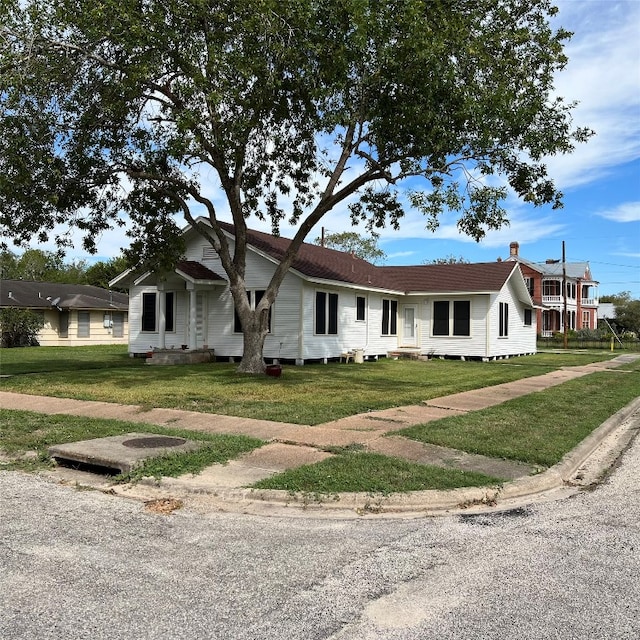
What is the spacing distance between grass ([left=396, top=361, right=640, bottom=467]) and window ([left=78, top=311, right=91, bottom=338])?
29.1 meters

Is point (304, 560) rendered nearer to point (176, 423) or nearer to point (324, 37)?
point (176, 423)

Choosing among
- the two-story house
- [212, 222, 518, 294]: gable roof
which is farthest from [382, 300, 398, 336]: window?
the two-story house

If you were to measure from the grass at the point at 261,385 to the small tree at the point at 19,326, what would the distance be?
12.2m

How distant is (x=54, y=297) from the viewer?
121 feet

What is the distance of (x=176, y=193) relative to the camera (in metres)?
17.9

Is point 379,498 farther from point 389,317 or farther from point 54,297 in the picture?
point 54,297

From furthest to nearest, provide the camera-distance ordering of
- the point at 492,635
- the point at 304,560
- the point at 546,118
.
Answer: the point at 546,118
the point at 304,560
the point at 492,635

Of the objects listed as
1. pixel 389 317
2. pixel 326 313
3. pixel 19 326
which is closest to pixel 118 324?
pixel 19 326

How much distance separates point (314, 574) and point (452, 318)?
77.9ft

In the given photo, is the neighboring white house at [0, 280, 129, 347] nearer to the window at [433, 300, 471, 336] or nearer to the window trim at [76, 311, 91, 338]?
the window trim at [76, 311, 91, 338]

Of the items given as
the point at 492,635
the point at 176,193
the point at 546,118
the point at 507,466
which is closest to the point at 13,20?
the point at 176,193

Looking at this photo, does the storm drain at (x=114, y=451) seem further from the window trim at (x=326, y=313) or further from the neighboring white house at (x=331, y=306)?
the window trim at (x=326, y=313)

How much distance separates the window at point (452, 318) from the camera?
2681 cm

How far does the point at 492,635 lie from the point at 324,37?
12414 mm
